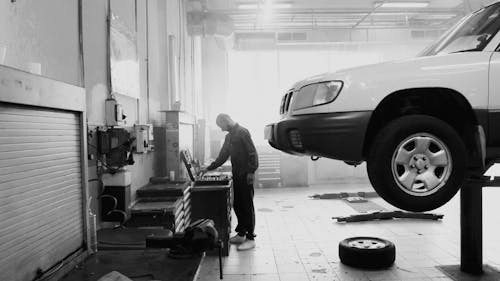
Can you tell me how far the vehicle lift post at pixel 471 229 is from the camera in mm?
4545

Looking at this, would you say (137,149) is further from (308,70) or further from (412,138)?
(308,70)

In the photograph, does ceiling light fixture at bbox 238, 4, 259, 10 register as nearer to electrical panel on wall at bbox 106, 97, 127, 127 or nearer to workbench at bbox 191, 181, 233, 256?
workbench at bbox 191, 181, 233, 256

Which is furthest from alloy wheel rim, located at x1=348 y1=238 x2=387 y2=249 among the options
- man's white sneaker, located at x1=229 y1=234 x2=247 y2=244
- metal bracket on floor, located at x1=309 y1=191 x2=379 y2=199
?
metal bracket on floor, located at x1=309 y1=191 x2=379 y2=199

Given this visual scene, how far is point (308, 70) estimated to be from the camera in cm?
1249

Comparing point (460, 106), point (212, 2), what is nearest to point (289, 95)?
point (460, 106)

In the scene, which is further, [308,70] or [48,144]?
[308,70]

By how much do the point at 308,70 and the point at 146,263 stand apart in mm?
11017

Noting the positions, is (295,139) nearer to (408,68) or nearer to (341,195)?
(408,68)

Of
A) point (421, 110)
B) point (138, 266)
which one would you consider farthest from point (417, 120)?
point (138, 266)

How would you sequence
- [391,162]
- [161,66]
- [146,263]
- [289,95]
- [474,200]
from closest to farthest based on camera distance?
[146,263] → [391,162] → [289,95] → [474,200] → [161,66]

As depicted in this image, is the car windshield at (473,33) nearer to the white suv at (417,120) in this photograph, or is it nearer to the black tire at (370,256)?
the white suv at (417,120)

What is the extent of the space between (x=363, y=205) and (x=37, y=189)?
7.89m

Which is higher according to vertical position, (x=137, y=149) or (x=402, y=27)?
(x=402, y=27)

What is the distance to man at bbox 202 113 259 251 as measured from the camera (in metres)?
5.68
